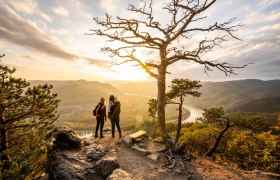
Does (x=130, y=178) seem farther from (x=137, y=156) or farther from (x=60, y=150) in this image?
(x=60, y=150)

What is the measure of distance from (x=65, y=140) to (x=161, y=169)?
6020 mm

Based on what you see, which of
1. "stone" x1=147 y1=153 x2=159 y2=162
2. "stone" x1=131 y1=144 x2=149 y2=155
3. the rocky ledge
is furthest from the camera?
"stone" x1=131 y1=144 x2=149 y2=155

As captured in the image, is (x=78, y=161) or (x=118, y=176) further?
(x=78, y=161)

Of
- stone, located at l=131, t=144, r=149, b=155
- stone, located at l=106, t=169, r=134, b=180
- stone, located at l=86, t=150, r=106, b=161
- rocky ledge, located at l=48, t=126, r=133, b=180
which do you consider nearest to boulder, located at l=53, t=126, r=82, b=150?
rocky ledge, located at l=48, t=126, r=133, b=180

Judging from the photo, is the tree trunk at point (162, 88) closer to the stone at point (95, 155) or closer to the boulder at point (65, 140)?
the stone at point (95, 155)

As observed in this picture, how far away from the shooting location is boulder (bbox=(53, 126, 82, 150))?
11586 mm

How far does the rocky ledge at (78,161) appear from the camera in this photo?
9531 millimetres

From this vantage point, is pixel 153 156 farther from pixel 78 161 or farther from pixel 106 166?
pixel 78 161

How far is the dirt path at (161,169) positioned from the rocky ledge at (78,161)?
80 centimetres

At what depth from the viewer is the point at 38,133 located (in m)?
9.84

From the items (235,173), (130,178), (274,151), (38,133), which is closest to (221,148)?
(274,151)

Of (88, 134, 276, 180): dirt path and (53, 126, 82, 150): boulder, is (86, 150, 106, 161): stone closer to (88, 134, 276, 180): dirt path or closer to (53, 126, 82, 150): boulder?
(88, 134, 276, 180): dirt path

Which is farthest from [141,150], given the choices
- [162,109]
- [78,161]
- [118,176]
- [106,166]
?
[78,161]

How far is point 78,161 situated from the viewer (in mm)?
10633
